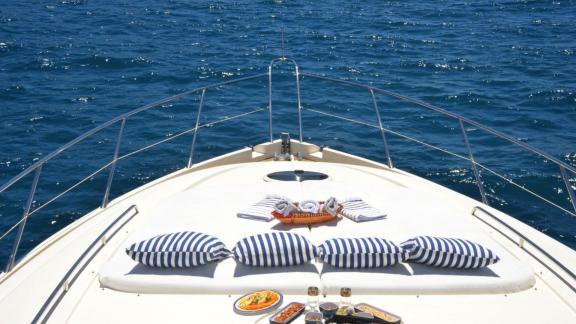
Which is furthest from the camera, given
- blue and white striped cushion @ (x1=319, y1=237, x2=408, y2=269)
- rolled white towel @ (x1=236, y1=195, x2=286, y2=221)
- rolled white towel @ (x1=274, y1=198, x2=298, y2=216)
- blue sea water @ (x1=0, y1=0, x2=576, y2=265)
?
blue sea water @ (x1=0, y1=0, x2=576, y2=265)

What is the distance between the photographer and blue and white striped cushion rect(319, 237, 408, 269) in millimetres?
5266

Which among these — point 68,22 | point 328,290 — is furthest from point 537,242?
point 68,22

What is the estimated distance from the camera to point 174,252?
527 centimetres

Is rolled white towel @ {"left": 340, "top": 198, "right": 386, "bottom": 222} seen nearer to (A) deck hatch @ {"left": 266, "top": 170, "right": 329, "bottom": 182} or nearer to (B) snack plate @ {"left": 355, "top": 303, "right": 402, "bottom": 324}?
(A) deck hatch @ {"left": 266, "top": 170, "right": 329, "bottom": 182}

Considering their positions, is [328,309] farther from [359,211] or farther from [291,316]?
[359,211]

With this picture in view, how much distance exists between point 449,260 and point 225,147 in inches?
318

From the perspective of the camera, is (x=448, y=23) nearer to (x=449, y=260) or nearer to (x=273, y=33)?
(x=273, y=33)

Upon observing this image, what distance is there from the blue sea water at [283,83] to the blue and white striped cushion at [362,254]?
17.1ft

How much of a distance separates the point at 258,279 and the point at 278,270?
20cm

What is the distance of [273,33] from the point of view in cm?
2208

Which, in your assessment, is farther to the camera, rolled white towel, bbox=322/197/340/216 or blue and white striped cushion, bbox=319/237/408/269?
rolled white towel, bbox=322/197/340/216

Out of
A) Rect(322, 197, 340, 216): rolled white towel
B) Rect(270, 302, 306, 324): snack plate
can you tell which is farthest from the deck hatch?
Rect(270, 302, 306, 324): snack plate

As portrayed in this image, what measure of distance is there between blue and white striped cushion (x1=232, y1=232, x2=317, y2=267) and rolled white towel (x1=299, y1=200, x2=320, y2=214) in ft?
2.80

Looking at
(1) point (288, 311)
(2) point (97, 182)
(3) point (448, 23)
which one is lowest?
(2) point (97, 182)
